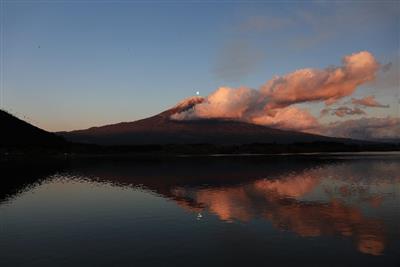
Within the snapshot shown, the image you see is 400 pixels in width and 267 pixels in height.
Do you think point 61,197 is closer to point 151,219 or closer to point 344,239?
point 151,219

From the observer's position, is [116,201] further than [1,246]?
Yes

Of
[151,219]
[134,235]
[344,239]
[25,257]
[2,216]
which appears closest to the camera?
[25,257]

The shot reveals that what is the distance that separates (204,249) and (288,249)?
6587 mm

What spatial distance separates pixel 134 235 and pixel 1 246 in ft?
36.9

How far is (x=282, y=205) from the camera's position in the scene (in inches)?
2211

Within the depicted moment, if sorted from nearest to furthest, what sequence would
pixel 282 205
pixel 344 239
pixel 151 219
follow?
pixel 344 239, pixel 151 219, pixel 282 205

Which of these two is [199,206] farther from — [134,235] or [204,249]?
[204,249]

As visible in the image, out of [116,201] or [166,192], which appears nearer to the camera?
[116,201]

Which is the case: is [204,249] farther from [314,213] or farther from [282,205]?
[282,205]

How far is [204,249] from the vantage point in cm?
3297

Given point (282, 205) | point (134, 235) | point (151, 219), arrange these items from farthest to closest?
1. point (282, 205)
2. point (151, 219)
3. point (134, 235)

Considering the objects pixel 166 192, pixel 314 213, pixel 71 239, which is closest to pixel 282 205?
pixel 314 213

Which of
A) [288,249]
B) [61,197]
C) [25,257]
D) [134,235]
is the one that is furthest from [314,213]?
[61,197]

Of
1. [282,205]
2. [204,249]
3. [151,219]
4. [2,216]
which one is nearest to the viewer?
[204,249]
